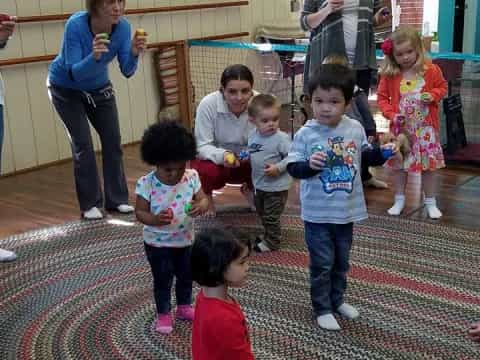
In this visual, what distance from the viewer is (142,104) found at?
5.63 metres

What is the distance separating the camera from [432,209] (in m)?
3.53

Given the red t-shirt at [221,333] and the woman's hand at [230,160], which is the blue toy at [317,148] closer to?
the red t-shirt at [221,333]

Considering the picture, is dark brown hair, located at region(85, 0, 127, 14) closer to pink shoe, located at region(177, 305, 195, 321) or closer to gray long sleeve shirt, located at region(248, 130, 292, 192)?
gray long sleeve shirt, located at region(248, 130, 292, 192)

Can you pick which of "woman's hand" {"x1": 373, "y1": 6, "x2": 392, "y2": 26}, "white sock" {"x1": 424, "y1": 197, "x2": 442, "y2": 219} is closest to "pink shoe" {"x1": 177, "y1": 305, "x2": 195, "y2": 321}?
"white sock" {"x1": 424, "y1": 197, "x2": 442, "y2": 219}

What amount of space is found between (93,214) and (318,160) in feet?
6.20

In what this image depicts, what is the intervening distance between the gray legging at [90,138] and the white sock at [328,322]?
175 cm

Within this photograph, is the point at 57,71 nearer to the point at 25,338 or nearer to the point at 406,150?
the point at 25,338

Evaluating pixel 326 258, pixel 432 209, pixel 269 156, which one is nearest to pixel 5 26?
pixel 269 156

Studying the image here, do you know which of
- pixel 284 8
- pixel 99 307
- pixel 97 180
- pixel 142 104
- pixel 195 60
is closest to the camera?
pixel 99 307

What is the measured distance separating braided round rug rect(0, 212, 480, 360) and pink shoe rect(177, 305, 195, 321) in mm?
32

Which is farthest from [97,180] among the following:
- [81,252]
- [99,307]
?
[99,307]

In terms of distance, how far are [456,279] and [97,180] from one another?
6.46 feet

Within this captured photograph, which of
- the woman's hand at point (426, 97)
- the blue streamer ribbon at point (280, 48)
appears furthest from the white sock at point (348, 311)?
the blue streamer ribbon at point (280, 48)

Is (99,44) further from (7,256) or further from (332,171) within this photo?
(332,171)
